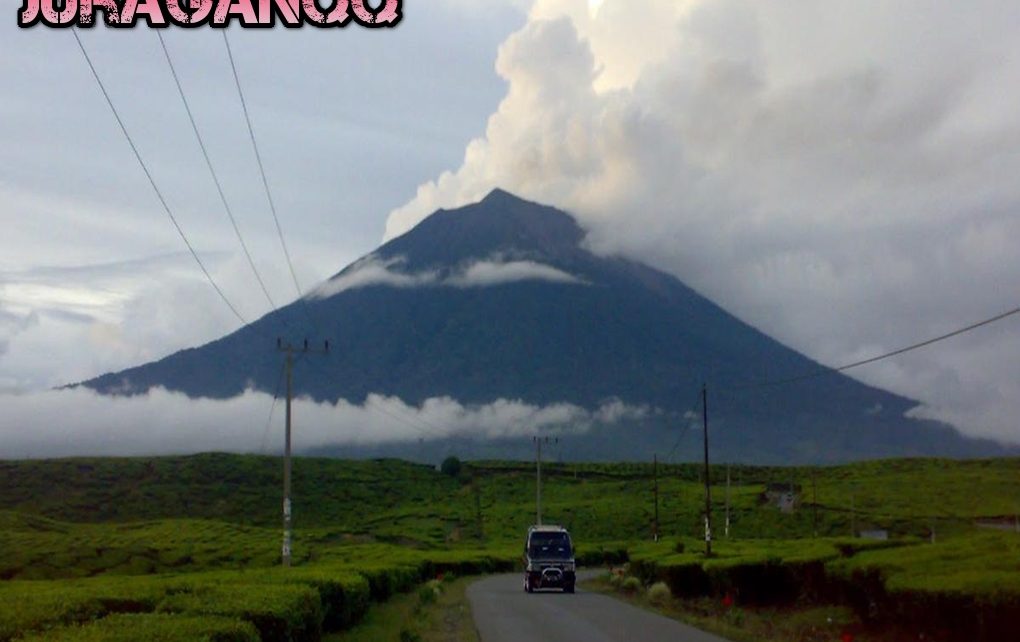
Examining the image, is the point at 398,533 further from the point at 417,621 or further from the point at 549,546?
the point at 417,621

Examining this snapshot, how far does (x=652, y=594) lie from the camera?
44.2 meters

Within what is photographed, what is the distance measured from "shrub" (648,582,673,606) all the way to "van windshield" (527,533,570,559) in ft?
22.3

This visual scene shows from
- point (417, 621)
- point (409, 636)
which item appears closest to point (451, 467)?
point (417, 621)

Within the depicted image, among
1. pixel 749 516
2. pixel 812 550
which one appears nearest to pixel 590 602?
pixel 812 550

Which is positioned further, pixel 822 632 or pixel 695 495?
pixel 695 495

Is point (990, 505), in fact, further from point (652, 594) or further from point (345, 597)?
point (345, 597)

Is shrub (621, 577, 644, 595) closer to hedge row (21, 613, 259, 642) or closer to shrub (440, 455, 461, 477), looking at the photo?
hedge row (21, 613, 259, 642)

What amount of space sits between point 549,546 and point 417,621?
61.4 feet

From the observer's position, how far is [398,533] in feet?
345

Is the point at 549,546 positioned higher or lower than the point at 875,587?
lower

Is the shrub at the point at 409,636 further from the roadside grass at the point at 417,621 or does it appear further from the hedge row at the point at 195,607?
the hedge row at the point at 195,607

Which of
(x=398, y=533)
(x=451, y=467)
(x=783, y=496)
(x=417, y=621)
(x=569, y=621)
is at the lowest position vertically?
(x=398, y=533)

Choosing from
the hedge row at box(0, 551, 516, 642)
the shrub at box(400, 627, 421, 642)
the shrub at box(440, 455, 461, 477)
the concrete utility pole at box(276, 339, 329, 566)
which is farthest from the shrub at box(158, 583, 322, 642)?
the shrub at box(440, 455, 461, 477)

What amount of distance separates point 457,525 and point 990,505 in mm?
47945
